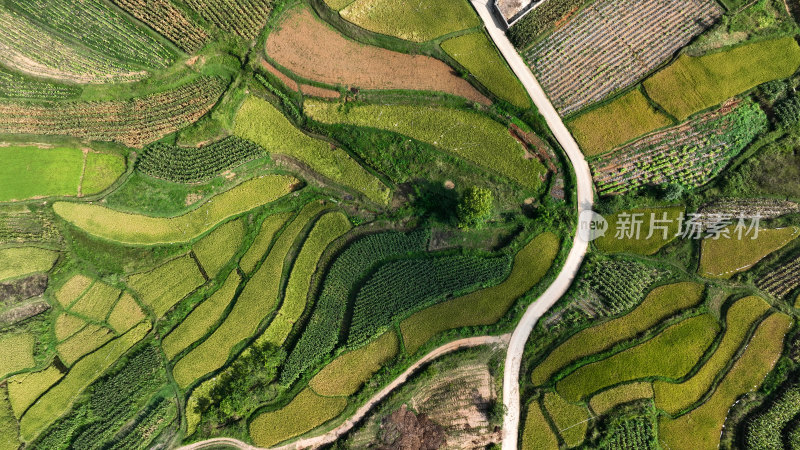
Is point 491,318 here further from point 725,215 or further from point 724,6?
point 724,6

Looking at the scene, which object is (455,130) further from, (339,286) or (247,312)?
(247,312)

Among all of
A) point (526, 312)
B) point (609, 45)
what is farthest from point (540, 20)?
point (526, 312)

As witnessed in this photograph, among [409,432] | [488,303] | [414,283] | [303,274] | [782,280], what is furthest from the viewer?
[303,274]

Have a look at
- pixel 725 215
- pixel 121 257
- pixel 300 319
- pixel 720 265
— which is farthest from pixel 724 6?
pixel 121 257

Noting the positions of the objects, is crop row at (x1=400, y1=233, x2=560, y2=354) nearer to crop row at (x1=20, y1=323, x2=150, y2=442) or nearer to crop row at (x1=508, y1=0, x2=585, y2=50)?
crop row at (x1=508, y1=0, x2=585, y2=50)

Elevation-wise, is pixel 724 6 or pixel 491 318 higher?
pixel 724 6

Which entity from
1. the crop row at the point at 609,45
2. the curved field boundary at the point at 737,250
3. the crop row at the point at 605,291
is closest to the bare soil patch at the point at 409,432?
the crop row at the point at 605,291

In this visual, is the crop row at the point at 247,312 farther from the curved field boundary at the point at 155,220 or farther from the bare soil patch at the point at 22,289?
the bare soil patch at the point at 22,289

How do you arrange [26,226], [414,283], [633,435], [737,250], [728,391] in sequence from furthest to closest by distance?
[26,226] → [737,250] → [414,283] → [728,391] → [633,435]
